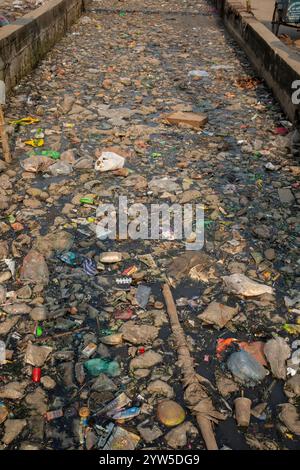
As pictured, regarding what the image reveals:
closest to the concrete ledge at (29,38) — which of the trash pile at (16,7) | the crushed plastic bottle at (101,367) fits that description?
the trash pile at (16,7)

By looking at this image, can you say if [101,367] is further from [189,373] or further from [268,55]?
[268,55]

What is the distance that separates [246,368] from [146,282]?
92 centimetres

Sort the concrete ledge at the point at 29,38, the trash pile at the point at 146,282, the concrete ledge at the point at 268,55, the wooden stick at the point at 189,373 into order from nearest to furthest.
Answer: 1. the wooden stick at the point at 189,373
2. the trash pile at the point at 146,282
3. the concrete ledge at the point at 268,55
4. the concrete ledge at the point at 29,38

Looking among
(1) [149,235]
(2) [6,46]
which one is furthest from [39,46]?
(1) [149,235]

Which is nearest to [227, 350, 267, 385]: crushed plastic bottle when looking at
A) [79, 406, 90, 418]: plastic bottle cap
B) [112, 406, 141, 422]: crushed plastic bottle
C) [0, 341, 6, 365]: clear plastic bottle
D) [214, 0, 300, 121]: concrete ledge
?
[112, 406, 141, 422]: crushed plastic bottle

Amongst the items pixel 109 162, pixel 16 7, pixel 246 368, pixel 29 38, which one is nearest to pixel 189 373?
pixel 246 368

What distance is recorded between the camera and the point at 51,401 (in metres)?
2.08

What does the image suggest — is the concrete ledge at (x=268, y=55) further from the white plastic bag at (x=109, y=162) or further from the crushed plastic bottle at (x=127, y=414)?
the crushed plastic bottle at (x=127, y=414)

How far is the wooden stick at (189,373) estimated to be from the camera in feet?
6.33

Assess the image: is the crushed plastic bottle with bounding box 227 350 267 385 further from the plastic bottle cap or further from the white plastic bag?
the white plastic bag

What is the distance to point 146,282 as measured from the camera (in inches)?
112

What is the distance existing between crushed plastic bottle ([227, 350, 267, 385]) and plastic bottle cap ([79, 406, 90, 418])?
2.72 ft

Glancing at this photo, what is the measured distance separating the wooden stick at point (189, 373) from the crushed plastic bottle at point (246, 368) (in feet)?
0.72
